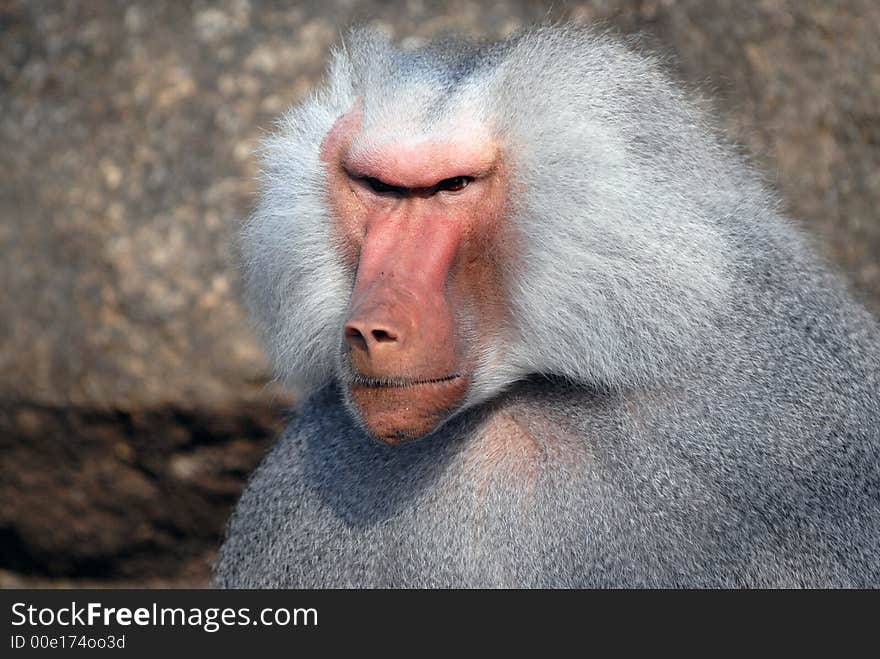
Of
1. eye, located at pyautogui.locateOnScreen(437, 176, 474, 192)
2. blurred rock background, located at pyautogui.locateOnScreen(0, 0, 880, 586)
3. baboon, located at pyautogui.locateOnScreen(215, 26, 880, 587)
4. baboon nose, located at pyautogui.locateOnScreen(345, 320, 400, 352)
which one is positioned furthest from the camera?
blurred rock background, located at pyautogui.locateOnScreen(0, 0, 880, 586)

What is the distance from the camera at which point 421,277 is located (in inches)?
101

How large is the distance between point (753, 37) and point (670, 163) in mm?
2516

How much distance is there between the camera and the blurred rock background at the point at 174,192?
488 centimetres

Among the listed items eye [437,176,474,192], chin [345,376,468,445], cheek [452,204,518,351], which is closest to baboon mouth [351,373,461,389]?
chin [345,376,468,445]

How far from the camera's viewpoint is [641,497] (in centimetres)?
Answer: 258

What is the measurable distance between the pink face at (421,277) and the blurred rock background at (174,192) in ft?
7.65

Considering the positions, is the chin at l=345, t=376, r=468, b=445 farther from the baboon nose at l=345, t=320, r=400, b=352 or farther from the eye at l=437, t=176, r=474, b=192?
the eye at l=437, t=176, r=474, b=192

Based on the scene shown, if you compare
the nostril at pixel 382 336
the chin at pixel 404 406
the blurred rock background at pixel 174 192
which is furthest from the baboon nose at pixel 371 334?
the blurred rock background at pixel 174 192

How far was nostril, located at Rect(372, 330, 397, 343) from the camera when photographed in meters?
2.46

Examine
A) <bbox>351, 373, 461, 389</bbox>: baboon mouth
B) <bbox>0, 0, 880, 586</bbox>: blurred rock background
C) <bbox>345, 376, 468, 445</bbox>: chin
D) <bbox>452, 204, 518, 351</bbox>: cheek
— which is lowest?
<bbox>0, 0, 880, 586</bbox>: blurred rock background

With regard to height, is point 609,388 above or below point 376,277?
below

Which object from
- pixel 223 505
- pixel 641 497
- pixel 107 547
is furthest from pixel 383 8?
pixel 641 497

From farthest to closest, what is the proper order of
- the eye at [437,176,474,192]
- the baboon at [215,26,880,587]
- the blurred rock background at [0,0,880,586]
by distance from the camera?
1. the blurred rock background at [0,0,880,586]
2. the eye at [437,176,474,192]
3. the baboon at [215,26,880,587]

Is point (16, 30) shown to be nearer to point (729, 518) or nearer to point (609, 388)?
point (609, 388)
